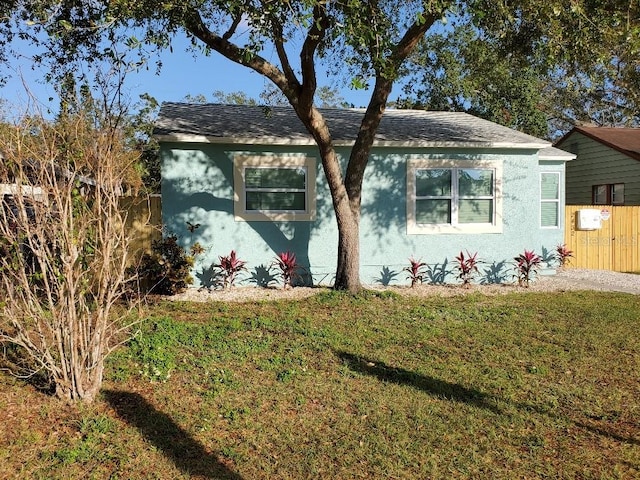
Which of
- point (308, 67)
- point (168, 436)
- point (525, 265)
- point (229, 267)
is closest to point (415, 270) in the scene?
point (525, 265)

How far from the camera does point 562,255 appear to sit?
12758 millimetres

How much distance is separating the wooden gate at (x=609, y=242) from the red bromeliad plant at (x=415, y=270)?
19.0 feet

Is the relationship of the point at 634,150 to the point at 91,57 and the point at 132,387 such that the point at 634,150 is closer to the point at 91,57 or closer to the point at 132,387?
the point at 91,57

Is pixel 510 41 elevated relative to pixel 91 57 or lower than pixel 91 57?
elevated

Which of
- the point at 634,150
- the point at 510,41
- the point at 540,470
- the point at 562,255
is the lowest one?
the point at 540,470

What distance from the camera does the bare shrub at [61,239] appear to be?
12.9ft

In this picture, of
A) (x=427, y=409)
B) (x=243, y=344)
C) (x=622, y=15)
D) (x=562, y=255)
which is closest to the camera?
(x=427, y=409)

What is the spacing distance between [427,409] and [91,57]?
27.8ft

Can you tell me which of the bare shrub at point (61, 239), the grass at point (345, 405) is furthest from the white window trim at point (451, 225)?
the bare shrub at point (61, 239)

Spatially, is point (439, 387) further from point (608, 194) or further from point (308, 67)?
point (608, 194)

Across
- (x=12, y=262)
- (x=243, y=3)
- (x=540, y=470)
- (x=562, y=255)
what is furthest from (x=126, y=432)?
(x=562, y=255)

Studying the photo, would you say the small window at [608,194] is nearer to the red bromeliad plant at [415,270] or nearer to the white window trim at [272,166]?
the red bromeliad plant at [415,270]

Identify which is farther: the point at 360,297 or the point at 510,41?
the point at 510,41

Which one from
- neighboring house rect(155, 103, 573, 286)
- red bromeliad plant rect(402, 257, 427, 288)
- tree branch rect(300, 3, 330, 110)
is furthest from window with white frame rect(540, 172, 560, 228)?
tree branch rect(300, 3, 330, 110)
